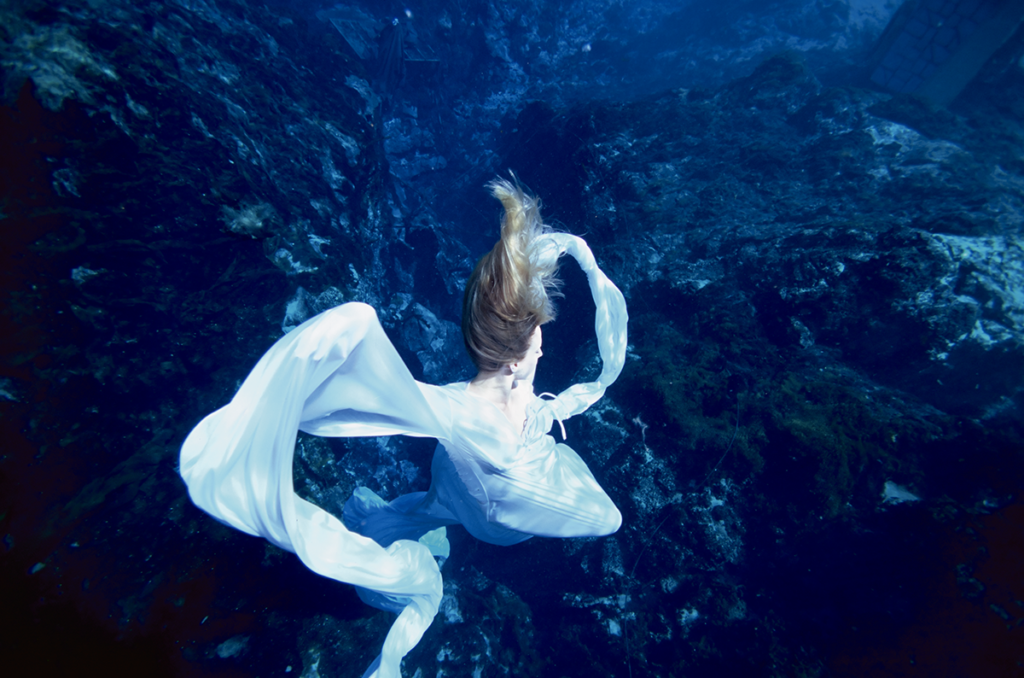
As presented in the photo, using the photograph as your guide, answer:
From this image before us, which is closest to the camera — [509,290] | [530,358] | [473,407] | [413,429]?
[509,290]

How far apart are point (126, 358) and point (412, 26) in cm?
1101

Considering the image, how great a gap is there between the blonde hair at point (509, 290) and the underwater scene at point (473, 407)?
20 mm

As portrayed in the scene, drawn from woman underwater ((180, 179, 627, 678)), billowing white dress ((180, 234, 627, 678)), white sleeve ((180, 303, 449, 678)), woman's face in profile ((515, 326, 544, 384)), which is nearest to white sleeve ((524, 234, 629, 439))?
billowing white dress ((180, 234, 627, 678))

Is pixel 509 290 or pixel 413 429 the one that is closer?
pixel 509 290

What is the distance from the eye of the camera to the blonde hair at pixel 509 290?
1.54 meters

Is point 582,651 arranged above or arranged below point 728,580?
below

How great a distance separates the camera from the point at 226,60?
5074 mm

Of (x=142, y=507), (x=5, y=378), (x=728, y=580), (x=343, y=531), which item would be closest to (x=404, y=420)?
(x=343, y=531)

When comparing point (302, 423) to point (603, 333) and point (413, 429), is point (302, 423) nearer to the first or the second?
point (413, 429)

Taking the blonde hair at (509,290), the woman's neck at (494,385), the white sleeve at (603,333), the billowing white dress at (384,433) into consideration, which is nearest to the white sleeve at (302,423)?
the billowing white dress at (384,433)

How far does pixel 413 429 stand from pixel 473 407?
1.02ft

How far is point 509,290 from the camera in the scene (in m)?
1.55

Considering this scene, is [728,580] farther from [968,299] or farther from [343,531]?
[968,299]

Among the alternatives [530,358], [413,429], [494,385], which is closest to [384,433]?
[413,429]
